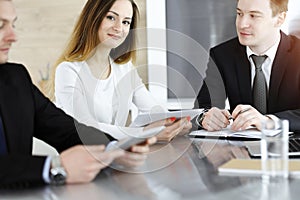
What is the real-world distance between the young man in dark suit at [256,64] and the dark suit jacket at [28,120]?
0.92 metres

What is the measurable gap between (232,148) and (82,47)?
1212mm

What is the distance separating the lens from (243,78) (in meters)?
2.62

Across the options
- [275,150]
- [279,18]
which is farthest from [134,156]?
[279,18]

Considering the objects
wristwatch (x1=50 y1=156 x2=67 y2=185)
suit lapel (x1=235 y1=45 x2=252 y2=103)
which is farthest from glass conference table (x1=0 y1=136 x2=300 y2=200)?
suit lapel (x1=235 y1=45 x2=252 y2=103)

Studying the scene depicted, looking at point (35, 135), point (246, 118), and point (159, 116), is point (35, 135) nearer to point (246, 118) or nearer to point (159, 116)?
point (159, 116)

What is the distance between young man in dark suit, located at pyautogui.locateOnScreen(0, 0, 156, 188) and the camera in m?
1.29

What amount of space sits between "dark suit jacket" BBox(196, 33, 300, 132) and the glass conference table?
0.96m

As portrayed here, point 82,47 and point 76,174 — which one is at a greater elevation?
point 82,47

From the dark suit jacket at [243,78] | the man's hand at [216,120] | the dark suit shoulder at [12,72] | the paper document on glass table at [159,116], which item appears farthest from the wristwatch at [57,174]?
the dark suit jacket at [243,78]

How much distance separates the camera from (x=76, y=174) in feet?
4.25

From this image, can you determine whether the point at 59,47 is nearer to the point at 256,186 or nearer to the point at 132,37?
the point at 132,37

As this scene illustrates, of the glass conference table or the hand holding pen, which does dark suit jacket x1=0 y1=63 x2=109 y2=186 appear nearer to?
the glass conference table

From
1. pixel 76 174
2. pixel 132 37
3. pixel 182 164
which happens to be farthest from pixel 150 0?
pixel 76 174

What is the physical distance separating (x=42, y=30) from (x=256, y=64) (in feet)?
6.35
